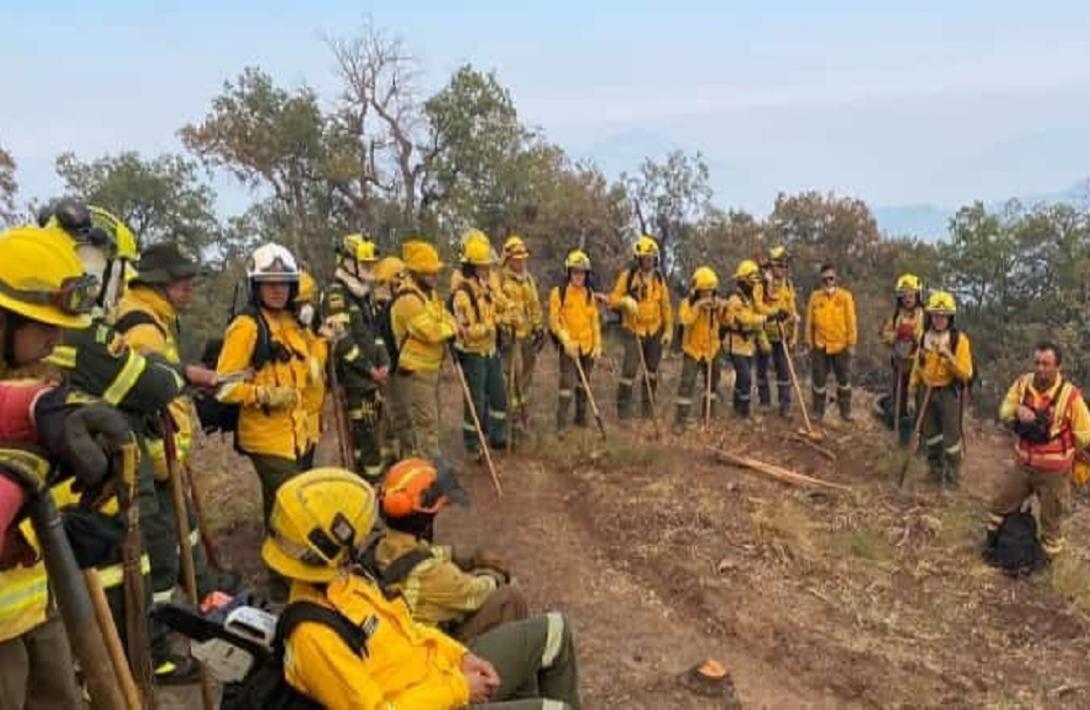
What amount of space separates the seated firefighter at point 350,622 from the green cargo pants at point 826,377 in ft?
34.4

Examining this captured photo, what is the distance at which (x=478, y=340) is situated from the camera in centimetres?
1031

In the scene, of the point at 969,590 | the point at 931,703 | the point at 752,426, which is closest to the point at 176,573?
the point at 931,703

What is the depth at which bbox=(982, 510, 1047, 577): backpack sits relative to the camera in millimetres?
9348

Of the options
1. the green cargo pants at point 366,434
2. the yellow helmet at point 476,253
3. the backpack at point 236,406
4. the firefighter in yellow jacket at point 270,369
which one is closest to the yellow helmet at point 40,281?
the firefighter in yellow jacket at point 270,369

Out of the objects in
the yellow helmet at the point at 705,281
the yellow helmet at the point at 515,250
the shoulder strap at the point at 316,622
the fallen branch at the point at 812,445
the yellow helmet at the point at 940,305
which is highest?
the yellow helmet at the point at 515,250

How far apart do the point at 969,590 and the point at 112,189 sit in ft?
69.4

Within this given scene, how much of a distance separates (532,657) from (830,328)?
32.5 ft

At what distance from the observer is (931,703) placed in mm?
6613

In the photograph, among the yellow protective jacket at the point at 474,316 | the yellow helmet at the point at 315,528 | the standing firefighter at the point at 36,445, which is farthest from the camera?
the yellow protective jacket at the point at 474,316

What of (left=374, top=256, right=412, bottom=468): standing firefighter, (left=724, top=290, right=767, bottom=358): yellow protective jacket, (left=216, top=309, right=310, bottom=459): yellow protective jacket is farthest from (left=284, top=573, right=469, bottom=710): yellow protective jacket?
(left=724, top=290, right=767, bottom=358): yellow protective jacket

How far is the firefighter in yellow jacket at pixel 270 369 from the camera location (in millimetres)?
6227

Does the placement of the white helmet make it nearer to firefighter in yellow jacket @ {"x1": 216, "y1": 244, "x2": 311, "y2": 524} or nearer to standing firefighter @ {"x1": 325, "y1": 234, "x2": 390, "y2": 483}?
firefighter in yellow jacket @ {"x1": 216, "y1": 244, "x2": 311, "y2": 524}

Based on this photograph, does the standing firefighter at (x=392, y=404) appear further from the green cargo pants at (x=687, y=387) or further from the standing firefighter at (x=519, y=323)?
the green cargo pants at (x=687, y=387)

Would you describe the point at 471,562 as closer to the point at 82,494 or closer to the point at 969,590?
the point at 82,494
